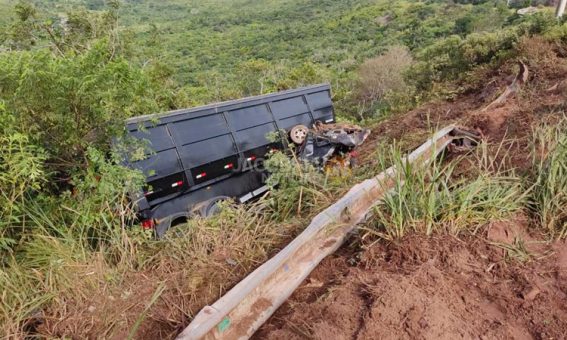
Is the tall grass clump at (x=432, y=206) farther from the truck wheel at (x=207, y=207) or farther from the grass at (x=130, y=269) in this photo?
the truck wheel at (x=207, y=207)

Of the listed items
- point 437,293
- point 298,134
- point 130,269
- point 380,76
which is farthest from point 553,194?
point 380,76

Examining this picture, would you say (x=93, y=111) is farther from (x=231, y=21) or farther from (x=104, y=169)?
(x=231, y=21)

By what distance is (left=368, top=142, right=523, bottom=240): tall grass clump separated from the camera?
8.18ft

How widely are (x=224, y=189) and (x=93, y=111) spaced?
125 inches

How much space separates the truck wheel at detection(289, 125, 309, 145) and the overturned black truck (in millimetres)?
159

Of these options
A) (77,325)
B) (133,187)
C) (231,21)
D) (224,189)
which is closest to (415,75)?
(224,189)

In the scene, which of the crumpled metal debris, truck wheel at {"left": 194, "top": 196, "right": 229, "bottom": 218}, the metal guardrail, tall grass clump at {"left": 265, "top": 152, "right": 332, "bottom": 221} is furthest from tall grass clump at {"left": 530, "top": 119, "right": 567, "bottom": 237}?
truck wheel at {"left": 194, "top": 196, "right": 229, "bottom": 218}

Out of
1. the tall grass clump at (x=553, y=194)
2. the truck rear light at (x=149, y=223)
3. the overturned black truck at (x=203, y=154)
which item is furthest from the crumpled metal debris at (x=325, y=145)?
the tall grass clump at (x=553, y=194)

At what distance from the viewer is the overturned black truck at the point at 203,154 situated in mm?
5184

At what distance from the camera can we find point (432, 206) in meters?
2.48

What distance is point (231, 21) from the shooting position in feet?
298

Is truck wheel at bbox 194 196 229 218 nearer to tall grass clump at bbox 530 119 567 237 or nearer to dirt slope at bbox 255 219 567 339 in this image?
dirt slope at bbox 255 219 567 339

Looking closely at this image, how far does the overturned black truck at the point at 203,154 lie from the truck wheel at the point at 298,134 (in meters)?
0.16

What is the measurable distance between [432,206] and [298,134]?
505cm
